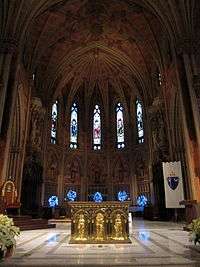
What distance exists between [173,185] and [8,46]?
1309cm

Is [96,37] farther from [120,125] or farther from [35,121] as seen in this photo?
[120,125]

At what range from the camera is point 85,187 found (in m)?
31.6

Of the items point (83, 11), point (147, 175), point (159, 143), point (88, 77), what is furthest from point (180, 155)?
point (88, 77)

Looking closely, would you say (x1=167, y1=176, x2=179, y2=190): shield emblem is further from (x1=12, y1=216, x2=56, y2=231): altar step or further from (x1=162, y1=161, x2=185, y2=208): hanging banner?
(x1=12, y1=216, x2=56, y2=231): altar step

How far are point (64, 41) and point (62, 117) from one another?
372 inches

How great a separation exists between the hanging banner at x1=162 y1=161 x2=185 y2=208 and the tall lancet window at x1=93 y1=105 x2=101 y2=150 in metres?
18.4

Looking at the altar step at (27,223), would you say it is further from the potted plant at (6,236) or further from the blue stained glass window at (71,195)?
the blue stained glass window at (71,195)

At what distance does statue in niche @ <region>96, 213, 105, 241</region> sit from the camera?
8258mm

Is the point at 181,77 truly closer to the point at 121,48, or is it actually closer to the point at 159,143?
the point at 159,143

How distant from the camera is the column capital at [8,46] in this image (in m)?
16.8

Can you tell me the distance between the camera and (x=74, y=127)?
34000 millimetres

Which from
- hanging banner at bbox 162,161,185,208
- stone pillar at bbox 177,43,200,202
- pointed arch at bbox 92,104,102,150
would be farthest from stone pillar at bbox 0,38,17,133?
pointed arch at bbox 92,104,102,150

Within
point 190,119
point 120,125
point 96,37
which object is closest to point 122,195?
point 120,125

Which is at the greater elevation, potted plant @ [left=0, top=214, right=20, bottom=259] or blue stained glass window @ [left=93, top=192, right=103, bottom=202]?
blue stained glass window @ [left=93, top=192, right=103, bottom=202]
